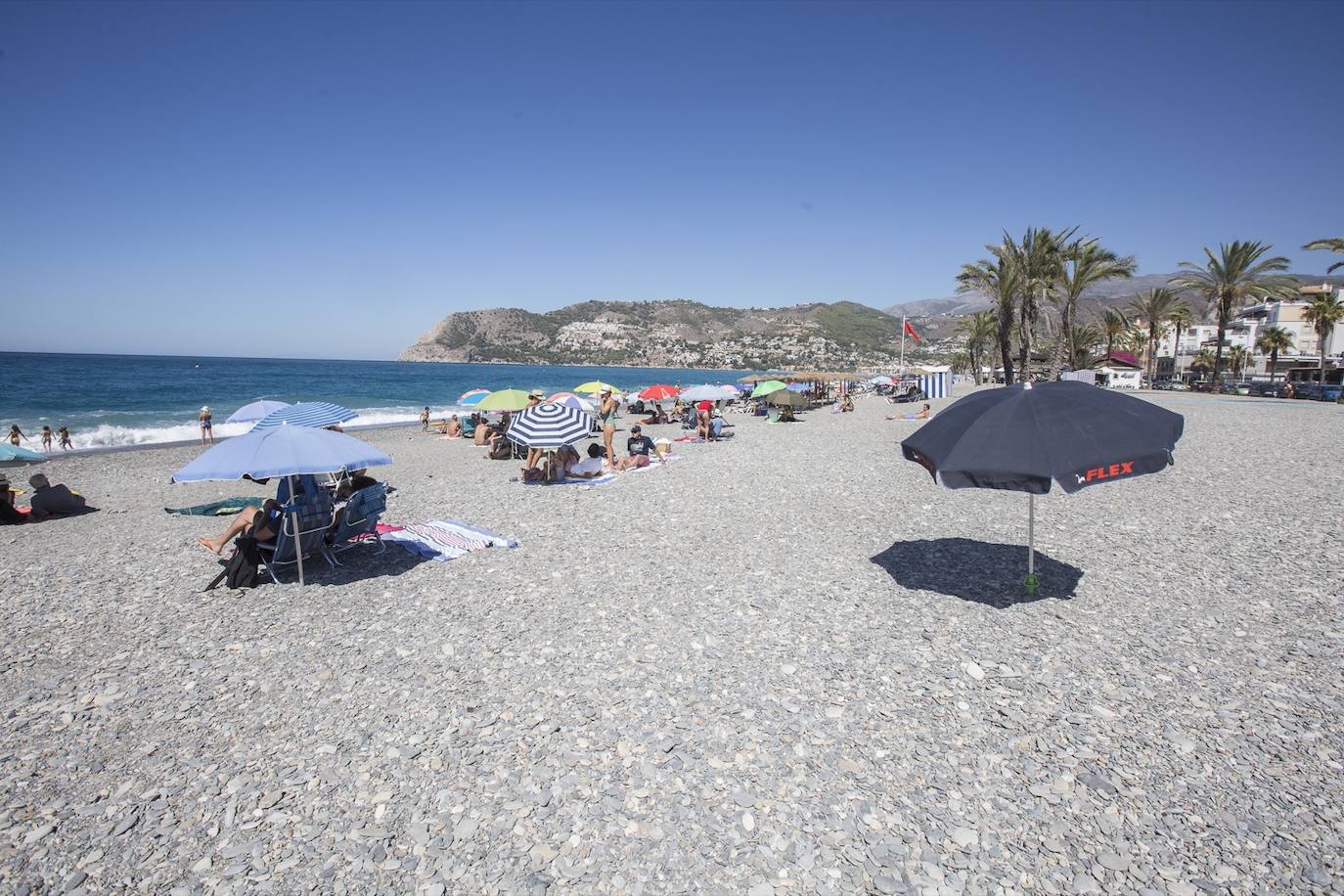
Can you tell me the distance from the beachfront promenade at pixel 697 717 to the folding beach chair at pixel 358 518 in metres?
0.35

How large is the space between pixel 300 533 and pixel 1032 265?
37.8 meters

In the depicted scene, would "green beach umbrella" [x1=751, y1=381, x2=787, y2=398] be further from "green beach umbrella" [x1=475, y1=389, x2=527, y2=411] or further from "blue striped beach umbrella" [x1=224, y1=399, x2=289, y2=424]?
"blue striped beach umbrella" [x1=224, y1=399, x2=289, y2=424]

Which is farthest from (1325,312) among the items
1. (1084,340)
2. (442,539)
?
(442,539)

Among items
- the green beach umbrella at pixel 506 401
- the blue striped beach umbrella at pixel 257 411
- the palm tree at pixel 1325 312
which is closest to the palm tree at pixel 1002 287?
the palm tree at pixel 1325 312

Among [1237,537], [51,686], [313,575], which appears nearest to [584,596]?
[313,575]

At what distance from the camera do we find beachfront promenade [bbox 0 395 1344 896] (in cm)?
299

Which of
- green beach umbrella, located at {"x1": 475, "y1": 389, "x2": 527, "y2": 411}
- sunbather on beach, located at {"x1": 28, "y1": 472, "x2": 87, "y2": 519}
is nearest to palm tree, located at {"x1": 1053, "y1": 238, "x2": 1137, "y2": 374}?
green beach umbrella, located at {"x1": 475, "y1": 389, "x2": 527, "y2": 411}

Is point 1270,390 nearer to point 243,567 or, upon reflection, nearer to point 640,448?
point 640,448

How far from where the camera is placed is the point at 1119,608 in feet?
18.5

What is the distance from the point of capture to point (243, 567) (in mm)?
6621

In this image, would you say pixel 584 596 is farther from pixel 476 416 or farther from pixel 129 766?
pixel 476 416

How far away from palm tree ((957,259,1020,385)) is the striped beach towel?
114 feet

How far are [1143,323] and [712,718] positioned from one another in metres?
88.4

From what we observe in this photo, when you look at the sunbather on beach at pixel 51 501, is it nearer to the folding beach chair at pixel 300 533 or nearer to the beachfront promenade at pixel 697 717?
the beachfront promenade at pixel 697 717
